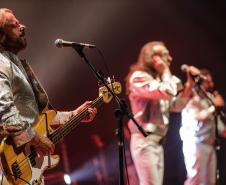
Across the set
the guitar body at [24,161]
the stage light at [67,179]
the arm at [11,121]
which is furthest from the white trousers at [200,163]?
the arm at [11,121]

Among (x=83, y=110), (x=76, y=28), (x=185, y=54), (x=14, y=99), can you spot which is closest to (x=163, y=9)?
(x=185, y=54)

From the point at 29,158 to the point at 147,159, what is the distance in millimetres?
1686

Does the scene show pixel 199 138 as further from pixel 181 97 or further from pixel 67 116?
pixel 67 116

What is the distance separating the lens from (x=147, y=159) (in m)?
4.52

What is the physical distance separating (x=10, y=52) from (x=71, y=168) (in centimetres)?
316

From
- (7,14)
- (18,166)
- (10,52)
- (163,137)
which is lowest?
(163,137)

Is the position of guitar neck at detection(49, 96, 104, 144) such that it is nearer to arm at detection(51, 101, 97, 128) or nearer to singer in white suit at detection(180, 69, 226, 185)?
arm at detection(51, 101, 97, 128)

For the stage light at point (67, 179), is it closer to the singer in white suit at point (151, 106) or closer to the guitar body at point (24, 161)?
the singer in white suit at point (151, 106)

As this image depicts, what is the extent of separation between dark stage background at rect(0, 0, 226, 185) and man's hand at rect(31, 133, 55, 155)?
8.85ft

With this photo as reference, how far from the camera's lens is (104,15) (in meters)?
6.49

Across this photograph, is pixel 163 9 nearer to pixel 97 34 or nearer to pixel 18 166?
pixel 97 34

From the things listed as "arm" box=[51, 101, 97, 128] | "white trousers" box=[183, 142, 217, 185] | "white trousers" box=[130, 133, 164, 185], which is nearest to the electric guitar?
"arm" box=[51, 101, 97, 128]

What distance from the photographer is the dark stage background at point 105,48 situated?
6031mm

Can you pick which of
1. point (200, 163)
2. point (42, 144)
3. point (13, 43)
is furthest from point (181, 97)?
point (42, 144)
